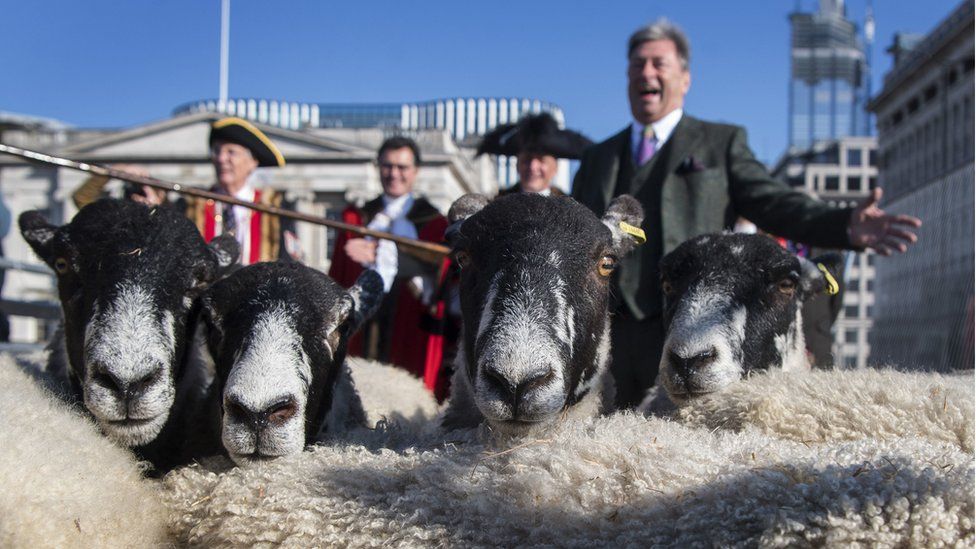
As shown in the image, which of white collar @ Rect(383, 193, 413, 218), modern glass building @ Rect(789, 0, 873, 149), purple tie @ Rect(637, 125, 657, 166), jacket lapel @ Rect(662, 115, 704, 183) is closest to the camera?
jacket lapel @ Rect(662, 115, 704, 183)

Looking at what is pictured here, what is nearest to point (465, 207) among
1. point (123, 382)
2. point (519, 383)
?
point (519, 383)

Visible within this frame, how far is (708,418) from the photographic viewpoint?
328cm

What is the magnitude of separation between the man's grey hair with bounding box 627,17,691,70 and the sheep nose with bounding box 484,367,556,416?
9.44ft

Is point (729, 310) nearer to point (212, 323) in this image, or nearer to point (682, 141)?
point (682, 141)

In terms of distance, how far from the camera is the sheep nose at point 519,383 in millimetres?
2729

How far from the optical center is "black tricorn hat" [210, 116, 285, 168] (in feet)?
19.9

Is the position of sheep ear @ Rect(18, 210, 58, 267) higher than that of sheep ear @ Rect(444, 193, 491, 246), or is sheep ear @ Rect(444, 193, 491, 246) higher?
sheep ear @ Rect(444, 193, 491, 246)

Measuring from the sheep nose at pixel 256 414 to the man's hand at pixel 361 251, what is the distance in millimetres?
3754

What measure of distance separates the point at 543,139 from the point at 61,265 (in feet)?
11.9

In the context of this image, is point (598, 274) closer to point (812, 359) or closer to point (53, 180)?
point (812, 359)

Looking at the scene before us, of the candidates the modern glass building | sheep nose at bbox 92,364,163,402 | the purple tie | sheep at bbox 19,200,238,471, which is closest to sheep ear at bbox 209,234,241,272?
sheep at bbox 19,200,238,471

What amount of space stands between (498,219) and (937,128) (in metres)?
47.4

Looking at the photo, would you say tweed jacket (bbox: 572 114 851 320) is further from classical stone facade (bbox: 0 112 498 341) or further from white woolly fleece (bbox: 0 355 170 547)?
classical stone facade (bbox: 0 112 498 341)

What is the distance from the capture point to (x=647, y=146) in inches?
197
